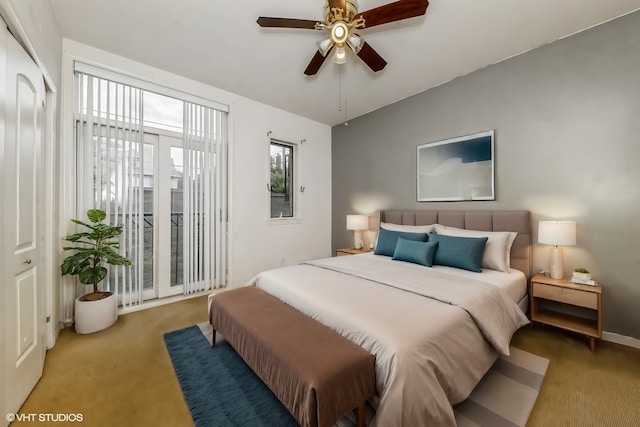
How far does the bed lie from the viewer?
119 centimetres

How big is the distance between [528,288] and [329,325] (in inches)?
93.0

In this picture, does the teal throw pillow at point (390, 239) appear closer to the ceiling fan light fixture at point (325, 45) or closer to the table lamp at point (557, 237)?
the table lamp at point (557, 237)

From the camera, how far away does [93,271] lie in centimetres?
240

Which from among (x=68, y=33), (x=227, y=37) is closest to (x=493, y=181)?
(x=227, y=37)

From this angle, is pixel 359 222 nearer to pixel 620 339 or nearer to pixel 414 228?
pixel 414 228

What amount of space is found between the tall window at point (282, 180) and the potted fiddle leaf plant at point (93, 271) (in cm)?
220

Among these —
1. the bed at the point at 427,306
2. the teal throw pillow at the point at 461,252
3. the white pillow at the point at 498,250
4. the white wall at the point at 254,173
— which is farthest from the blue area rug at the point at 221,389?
the white pillow at the point at 498,250

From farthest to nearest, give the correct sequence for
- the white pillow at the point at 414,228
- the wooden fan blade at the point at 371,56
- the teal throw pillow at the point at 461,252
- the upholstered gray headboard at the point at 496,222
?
the white pillow at the point at 414,228, the upholstered gray headboard at the point at 496,222, the teal throw pillow at the point at 461,252, the wooden fan blade at the point at 371,56

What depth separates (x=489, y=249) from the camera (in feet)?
8.50

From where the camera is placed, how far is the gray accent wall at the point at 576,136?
219 centimetres

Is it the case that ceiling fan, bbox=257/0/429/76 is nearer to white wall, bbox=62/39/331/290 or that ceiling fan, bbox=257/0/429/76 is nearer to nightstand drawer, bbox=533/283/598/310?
white wall, bbox=62/39/331/290

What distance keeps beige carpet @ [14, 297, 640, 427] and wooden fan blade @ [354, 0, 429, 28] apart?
261 cm

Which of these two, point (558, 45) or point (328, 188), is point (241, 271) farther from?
point (558, 45)

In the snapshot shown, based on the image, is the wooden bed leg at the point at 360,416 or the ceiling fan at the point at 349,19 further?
the ceiling fan at the point at 349,19
